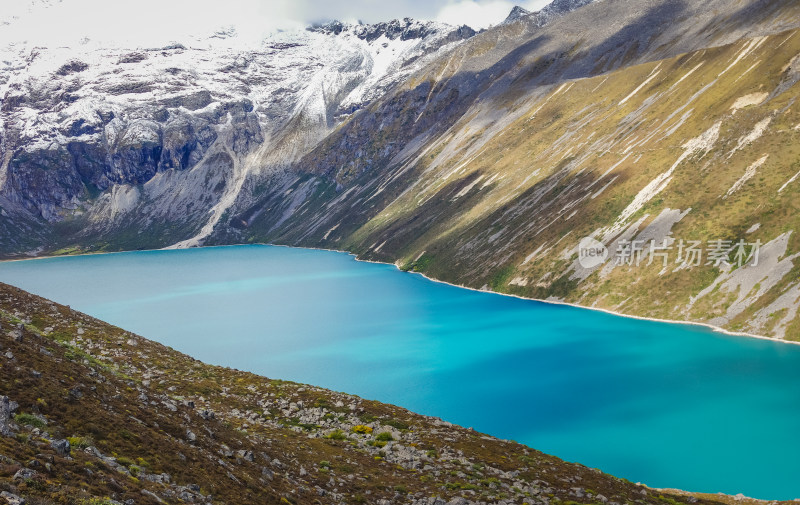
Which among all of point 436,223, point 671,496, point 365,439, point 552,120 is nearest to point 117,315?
point 436,223

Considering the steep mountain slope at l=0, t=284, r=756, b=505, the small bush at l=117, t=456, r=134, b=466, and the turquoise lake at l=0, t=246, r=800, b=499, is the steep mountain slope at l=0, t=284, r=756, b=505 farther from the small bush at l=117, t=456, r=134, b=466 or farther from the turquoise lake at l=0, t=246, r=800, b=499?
the turquoise lake at l=0, t=246, r=800, b=499

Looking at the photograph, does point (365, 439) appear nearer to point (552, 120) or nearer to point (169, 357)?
point (169, 357)

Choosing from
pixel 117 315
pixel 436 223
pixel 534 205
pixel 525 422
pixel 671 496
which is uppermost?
pixel 436 223

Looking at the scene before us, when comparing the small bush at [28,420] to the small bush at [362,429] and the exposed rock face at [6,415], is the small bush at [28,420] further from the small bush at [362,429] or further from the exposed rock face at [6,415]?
the small bush at [362,429]

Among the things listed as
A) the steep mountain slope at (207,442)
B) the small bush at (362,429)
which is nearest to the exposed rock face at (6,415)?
the steep mountain slope at (207,442)

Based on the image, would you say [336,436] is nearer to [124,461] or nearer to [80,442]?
[124,461]

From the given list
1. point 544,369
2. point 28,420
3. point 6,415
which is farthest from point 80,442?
point 544,369
